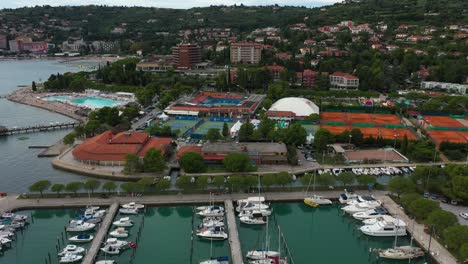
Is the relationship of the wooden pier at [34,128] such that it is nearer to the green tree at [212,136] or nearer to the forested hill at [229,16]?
the green tree at [212,136]

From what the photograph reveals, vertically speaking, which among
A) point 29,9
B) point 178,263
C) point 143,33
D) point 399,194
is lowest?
point 178,263

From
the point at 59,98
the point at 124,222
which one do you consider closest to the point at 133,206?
the point at 124,222

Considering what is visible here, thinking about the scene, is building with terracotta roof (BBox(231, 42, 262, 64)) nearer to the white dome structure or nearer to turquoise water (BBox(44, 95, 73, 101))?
turquoise water (BBox(44, 95, 73, 101))

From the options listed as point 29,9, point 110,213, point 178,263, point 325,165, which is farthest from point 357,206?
point 29,9

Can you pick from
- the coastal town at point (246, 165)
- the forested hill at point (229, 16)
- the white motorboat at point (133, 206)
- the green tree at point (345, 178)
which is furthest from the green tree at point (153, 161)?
the forested hill at point (229, 16)

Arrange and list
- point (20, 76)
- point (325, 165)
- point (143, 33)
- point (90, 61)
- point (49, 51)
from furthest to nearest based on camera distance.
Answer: point (143, 33) < point (49, 51) < point (90, 61) < point (20, 76) < point (325, 165)

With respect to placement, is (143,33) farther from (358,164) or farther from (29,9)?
(358,164)
